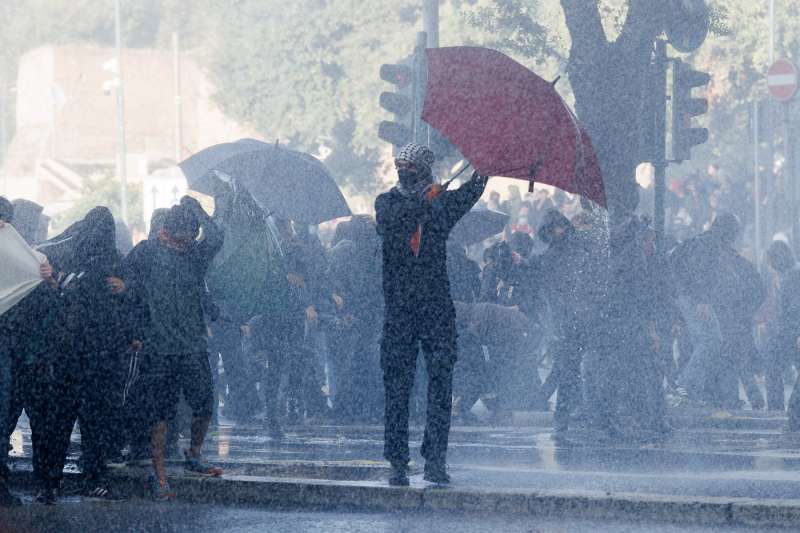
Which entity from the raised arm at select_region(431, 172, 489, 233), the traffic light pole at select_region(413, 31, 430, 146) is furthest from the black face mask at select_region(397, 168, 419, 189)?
the traffic light pole at select_region(413, 31, 430, 146)

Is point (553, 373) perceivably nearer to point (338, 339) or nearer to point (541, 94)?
point (338, 339)

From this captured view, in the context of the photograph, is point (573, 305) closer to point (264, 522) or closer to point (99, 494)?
point (99, 494)

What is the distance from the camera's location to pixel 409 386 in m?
8.34

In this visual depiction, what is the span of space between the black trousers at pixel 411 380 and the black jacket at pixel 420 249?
0.09 metres

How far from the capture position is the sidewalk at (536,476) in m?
7.82

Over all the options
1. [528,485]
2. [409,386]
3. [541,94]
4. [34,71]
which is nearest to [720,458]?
[528,485]

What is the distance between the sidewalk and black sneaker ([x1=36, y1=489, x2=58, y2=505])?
0.57 metres

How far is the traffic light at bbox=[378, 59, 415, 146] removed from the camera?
1290 cm

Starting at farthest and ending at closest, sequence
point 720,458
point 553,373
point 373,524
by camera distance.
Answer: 1. point 553,373
2. point 720,458
3. point 373,524

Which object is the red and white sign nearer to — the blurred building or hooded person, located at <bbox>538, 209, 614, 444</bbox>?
hooded person, located at <bbox>538, 209, 614, 444</bbox>

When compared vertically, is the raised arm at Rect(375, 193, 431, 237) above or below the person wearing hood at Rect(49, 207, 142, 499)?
above

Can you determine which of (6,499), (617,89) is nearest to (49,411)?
(6,499)

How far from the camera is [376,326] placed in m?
13.3

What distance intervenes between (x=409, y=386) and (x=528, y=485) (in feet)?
3.26
